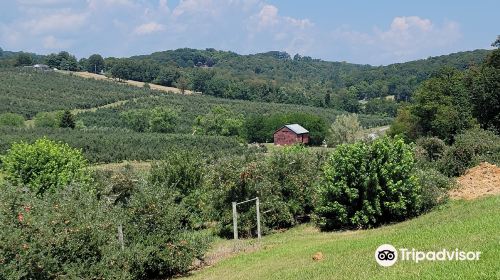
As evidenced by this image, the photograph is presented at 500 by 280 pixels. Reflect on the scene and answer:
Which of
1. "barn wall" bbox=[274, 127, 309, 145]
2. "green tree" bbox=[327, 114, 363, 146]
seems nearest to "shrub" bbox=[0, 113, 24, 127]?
"barn wall" bbox=[274, 127, 309, 145]

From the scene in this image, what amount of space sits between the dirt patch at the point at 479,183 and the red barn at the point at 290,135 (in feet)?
259

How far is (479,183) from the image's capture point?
76.6 ft

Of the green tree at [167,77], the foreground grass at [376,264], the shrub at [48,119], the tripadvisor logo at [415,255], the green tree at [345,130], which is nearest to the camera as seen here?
the foreground grass at [376,264]

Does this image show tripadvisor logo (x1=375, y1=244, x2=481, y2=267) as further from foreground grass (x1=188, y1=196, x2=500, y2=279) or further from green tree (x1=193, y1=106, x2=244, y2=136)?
green tree (x1=193, y1=106, x2=244, y2=136)

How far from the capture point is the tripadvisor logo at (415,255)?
10148 mm

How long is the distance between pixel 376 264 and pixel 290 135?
9512cm

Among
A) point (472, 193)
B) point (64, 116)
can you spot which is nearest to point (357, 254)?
point (472, 193)

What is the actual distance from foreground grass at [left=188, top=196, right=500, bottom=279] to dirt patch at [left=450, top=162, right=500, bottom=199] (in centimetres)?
409

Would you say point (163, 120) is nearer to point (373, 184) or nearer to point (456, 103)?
point (456, 103)

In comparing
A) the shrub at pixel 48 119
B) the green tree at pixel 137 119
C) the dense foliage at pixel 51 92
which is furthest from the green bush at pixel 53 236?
the dense foliage at pixel 51 92

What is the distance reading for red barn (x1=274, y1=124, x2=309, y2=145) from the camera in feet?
346

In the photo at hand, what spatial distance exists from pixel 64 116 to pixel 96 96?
38414 millimetres

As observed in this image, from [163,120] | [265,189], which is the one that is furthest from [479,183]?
[163,120]

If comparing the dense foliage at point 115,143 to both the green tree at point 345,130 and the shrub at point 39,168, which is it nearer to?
the green tree at point 345,130
